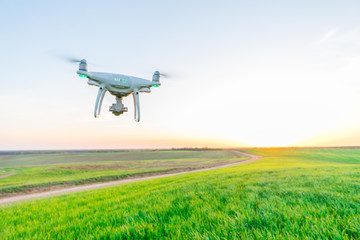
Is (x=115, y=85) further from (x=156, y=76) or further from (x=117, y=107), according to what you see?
(x=156, y=76)

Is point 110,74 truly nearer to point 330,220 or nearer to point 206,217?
point 206,217

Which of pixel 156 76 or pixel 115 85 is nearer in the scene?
pixel 115 85

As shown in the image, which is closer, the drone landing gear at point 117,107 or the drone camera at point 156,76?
the drone landing gear at point 117,107

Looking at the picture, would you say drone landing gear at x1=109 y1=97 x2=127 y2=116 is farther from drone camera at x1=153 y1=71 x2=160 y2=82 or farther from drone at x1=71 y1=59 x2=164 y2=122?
drone camera at x1=153 y1=71 x2=160 y2=82

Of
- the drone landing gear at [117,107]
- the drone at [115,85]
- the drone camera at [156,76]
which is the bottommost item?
the drone landing gear at [117,107]

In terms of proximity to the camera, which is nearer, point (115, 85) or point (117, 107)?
point (115, 85)

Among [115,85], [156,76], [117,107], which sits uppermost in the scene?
[156,76]

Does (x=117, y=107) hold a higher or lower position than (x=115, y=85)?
lower

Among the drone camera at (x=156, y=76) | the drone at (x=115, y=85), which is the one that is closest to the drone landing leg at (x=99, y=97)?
the drone at (x=115, y=85)

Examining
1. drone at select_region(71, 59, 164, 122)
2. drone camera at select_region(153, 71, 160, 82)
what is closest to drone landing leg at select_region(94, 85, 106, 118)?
drone at select_region(71, 59, 164, 122)

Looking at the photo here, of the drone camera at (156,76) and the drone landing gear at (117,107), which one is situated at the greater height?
the drone camera at (156,76)

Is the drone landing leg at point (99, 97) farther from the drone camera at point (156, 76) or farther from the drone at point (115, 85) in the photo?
the drone camera at point (156, 76)
